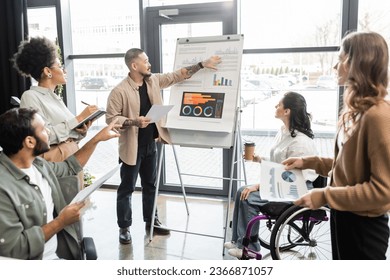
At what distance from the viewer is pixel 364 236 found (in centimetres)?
133

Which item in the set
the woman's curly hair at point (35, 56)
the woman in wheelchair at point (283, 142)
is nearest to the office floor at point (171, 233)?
the woman in wheelchair at point (283, 142)

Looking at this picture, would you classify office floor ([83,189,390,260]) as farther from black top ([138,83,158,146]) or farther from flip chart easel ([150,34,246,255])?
black top ([138,83,158,146])

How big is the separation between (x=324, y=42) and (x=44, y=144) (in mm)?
2802

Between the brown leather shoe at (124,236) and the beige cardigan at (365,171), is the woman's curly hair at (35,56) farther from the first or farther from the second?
the beige cardigan at (365,171)

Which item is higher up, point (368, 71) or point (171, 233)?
point (368, 71)

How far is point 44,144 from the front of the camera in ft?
5.22

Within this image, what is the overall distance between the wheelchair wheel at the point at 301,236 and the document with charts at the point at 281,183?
0.55m

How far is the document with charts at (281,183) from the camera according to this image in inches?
62.2

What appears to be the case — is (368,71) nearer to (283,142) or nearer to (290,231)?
(283,142)

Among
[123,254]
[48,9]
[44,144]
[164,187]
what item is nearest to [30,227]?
[44,144]

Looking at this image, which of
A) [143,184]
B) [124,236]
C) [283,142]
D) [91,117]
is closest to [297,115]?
[283,142]

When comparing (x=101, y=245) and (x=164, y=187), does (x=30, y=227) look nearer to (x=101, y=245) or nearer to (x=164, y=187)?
(x=101, y=245)

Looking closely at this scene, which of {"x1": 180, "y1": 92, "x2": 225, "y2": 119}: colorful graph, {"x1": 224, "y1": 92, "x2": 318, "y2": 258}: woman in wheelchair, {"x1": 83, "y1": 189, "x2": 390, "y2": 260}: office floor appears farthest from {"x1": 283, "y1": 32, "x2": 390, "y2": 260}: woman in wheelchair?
{"x1": 180, "y1": 92, "x2": 225, "y2": 119}: colorful graph

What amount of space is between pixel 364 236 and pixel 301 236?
1.36 meters
